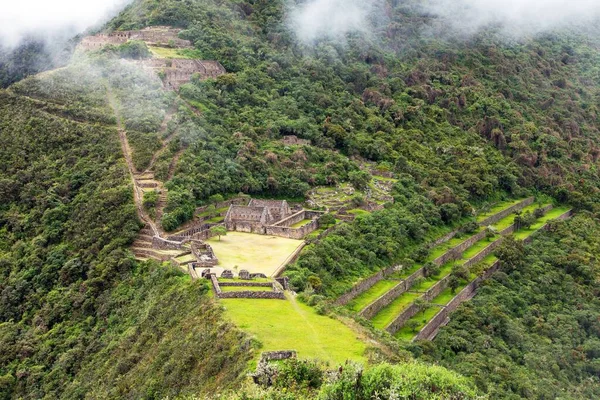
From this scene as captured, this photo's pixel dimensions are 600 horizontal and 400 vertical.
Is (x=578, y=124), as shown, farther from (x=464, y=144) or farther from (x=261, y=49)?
(x=261, y=49)

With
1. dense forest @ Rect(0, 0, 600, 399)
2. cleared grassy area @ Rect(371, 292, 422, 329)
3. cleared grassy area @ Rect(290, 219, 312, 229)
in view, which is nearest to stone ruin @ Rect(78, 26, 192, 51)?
dense forest @ Rect(0, 0, 600, 399)

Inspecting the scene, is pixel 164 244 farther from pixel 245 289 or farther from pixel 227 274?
pixel 245 289

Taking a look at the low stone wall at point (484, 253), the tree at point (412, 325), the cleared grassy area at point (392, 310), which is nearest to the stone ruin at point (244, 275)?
the cleared grassy area at point (392, 310)

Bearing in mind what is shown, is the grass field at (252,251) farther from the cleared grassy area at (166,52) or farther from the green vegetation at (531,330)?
the cleared grassy area at (166,52)

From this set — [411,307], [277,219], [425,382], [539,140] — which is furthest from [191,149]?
[539,140]

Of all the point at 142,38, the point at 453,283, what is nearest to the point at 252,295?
the point at 453,283
